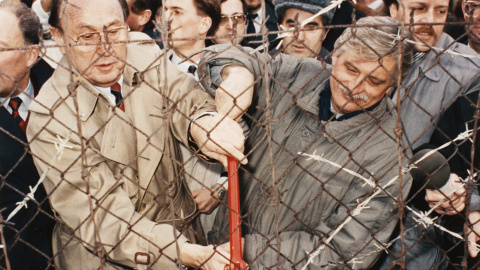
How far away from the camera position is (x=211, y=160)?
242 centimetres

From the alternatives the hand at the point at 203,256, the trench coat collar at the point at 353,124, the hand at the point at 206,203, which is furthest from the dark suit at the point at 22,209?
the trench coat collar at the point at 353,124

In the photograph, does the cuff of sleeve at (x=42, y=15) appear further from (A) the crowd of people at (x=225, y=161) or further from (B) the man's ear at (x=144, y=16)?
(A) the crowd of people at (x=225, y=161)

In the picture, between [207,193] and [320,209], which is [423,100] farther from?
[207,193]

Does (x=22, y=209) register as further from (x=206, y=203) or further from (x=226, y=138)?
(x=226, y=138)

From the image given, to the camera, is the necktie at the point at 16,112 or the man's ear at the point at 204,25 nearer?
the necktie at the point at 16,112

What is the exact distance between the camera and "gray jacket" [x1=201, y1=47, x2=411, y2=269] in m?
2.30

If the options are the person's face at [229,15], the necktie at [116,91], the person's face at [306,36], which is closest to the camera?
the necktie at [116,91]

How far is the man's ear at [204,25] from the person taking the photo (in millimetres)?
3568

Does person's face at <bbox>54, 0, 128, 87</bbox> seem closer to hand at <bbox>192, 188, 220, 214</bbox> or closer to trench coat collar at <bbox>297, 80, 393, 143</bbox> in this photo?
hand at <bbox>192, 188, 220, 214</bbox>

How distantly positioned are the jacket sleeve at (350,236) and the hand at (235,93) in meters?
0.57

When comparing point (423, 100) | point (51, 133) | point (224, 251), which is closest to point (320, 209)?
point (224, 251)

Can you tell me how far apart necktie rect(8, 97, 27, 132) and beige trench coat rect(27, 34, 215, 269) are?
354 mm

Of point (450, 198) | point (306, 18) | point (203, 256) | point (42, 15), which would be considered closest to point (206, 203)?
point (203, 256)

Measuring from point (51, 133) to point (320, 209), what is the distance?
3.88 feet
